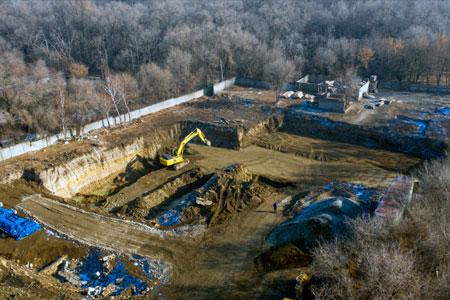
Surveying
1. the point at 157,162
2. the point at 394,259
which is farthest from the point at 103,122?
the point at 394,259

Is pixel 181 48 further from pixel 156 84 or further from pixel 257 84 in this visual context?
pixel 257 84

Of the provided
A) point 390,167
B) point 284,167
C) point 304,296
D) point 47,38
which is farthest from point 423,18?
point 47,38

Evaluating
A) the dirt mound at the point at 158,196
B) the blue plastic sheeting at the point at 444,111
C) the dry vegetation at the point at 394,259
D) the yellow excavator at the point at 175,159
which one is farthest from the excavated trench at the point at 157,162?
the dry vegetation at the point at 394,259

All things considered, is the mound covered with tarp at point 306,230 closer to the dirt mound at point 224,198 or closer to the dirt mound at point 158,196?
the dirt mound at point 224,198

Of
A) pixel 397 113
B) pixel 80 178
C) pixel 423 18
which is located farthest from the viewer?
pixel 423 18

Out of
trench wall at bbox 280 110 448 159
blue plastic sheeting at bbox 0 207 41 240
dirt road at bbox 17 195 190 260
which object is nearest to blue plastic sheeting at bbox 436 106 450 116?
trench wall at bbox 280 110 448 159

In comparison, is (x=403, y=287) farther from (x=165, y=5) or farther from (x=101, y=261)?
(x=165, y=5)

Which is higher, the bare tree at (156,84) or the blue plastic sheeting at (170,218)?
the bare tree at (156,84)
